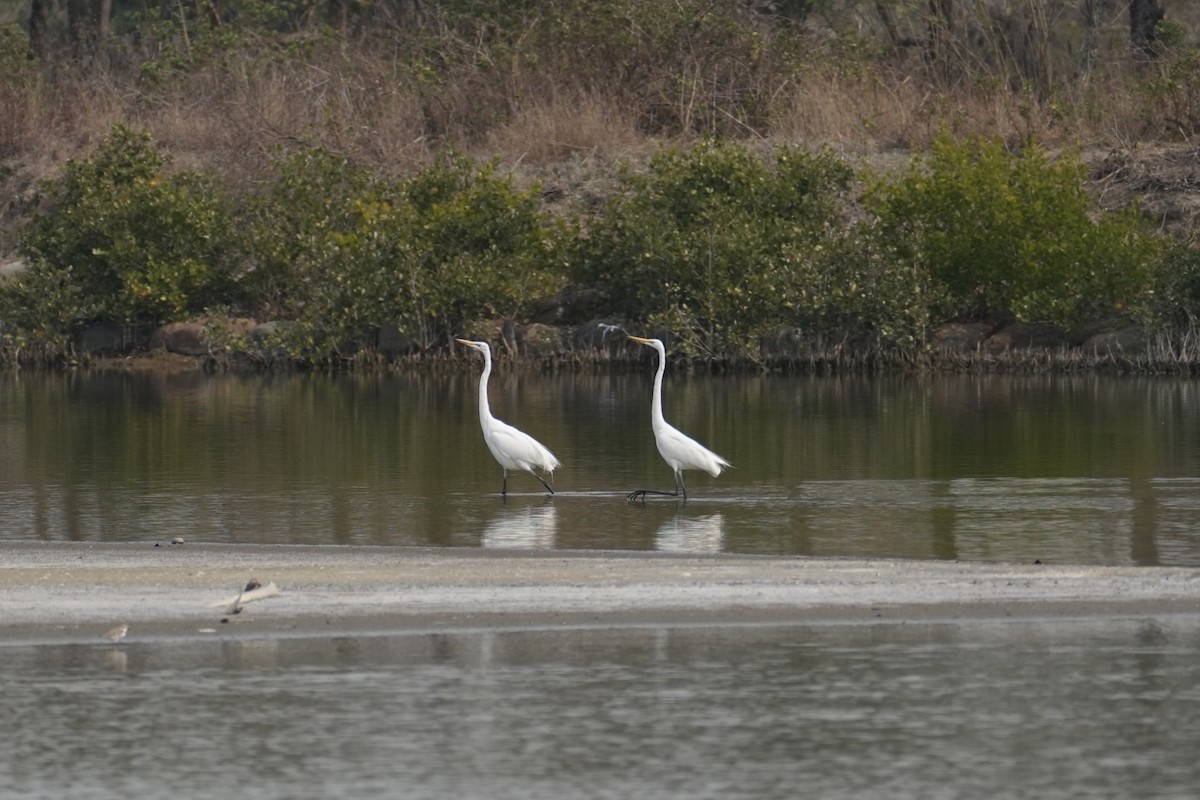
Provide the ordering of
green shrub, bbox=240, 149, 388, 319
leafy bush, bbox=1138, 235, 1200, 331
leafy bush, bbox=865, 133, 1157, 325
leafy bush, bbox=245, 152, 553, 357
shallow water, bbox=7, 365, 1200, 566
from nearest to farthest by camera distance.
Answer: shallow water, bbox=7, 365, 1200, 566 < leafy bush, bbox=1138, 235, 1200, 331 < leafy bush, bbox=865, 133, 1157, 325 < leafy bush, bbox=245, 152, 553, 357 < green shrub, bbox=240, 149, 388, 319

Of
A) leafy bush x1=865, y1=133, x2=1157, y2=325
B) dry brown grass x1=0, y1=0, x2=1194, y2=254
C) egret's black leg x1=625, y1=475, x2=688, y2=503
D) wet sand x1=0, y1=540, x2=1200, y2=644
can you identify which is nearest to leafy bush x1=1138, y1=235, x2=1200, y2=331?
leafy bush x1=865, y1=133, x2=1157, y2=325

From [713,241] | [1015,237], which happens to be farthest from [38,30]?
[1015,237]

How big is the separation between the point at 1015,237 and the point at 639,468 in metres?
16.0

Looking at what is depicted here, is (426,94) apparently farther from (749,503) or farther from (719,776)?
(719,776)

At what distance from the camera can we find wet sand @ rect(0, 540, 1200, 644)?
1077 centimetres

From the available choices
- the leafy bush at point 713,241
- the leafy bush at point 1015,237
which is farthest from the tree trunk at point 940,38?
the leafy bush at point 1015,237

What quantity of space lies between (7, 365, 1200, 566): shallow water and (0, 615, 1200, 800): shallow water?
2.80 meters

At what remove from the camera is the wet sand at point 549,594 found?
35.3 feet

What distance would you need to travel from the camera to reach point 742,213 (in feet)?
114

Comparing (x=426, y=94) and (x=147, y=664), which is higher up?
(x=426, y=94)

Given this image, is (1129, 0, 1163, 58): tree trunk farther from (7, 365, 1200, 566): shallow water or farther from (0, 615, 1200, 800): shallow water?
(0, 615, 1200, 800): shallow water

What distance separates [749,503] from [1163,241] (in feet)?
64.8

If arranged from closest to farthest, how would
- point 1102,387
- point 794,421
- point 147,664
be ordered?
point 147,664 → point 794,421 → point 1102,387

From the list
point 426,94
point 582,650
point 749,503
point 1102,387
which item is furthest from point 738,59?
point 582,650
